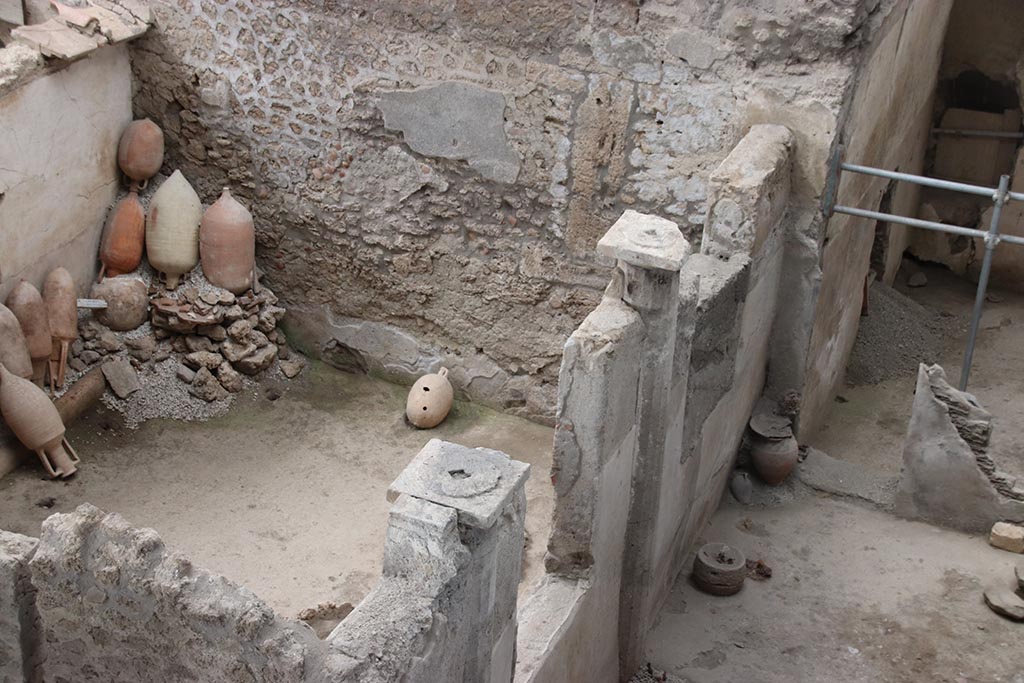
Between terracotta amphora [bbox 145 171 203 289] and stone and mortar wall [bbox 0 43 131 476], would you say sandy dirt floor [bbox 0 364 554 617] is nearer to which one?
stone and mortar wall [bbox 0 43 131 476]

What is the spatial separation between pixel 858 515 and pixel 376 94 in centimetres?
343

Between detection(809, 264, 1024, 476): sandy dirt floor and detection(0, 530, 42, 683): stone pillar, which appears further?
detection(809, 264, 1024, 476): sandy dirt floor

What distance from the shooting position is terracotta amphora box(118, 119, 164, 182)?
7574mm

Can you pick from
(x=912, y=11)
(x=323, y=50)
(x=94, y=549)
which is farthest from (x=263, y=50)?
(x=94, y=549)

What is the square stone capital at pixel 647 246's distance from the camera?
450 cm

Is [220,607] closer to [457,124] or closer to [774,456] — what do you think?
[774,456]

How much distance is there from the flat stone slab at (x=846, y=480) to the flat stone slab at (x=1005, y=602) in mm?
727

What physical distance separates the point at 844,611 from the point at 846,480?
98 cm

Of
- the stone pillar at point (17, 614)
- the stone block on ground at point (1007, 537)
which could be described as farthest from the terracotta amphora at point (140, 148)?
the stone block on ground at point (1007, 537)

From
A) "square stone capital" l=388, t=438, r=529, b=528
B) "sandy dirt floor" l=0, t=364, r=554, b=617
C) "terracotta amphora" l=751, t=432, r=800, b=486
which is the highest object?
"square stone capital" l=388, t=438, r=529, b=528

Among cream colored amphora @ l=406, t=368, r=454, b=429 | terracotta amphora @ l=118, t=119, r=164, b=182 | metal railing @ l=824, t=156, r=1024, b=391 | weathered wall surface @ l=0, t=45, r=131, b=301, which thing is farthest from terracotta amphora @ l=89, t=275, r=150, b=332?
metal railing @ l=824, t=156, r=1024, b=391

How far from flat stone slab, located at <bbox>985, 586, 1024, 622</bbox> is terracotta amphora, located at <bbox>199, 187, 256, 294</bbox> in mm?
4455

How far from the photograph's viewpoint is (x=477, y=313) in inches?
295

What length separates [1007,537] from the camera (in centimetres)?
595
